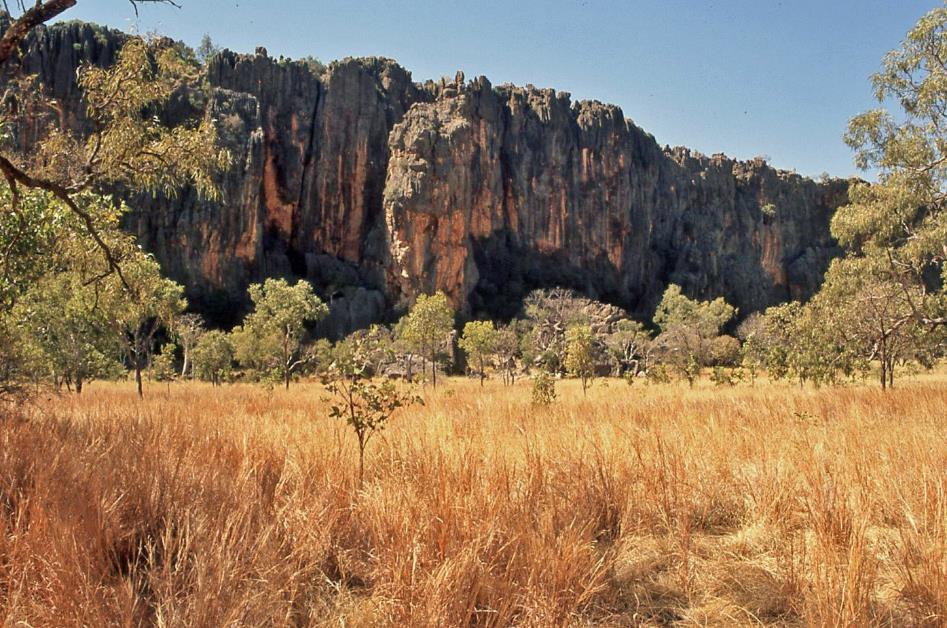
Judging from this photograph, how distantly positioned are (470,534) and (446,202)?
50599mm

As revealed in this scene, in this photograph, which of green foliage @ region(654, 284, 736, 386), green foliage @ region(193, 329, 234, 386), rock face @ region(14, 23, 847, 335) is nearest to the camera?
green foliage @ region(193, 329, 234, 386)

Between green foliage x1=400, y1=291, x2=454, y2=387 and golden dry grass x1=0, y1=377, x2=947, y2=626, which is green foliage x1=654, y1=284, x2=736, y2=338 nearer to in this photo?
green foliage x1=400, y1=291, x2=454, y2=387

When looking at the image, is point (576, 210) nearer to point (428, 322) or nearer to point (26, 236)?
point (428, 322)

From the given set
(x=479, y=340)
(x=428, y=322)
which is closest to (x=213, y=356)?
(x=428, y=322)

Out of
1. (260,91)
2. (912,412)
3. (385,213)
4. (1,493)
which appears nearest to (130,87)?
(1,493)

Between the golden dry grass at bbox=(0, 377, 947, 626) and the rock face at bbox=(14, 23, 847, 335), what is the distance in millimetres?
43984

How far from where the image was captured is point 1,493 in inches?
95.6

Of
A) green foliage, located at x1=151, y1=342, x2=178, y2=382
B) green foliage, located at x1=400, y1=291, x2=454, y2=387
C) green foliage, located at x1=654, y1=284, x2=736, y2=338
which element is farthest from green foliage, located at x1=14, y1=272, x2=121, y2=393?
green foliage, located at x1=654, y1=284, x2=736, y2=338

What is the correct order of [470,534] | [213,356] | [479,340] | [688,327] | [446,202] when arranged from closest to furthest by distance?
[470,534] < [213,356] < [479,340] < [688,327] < [446,202]

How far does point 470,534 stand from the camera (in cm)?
211

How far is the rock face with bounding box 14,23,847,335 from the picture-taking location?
4784cm

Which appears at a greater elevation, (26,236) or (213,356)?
(26,236)

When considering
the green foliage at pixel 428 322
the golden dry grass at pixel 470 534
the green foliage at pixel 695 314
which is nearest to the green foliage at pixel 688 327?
the green foliage at pixel 695 314

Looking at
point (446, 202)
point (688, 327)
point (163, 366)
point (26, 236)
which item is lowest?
point (163, 366)
